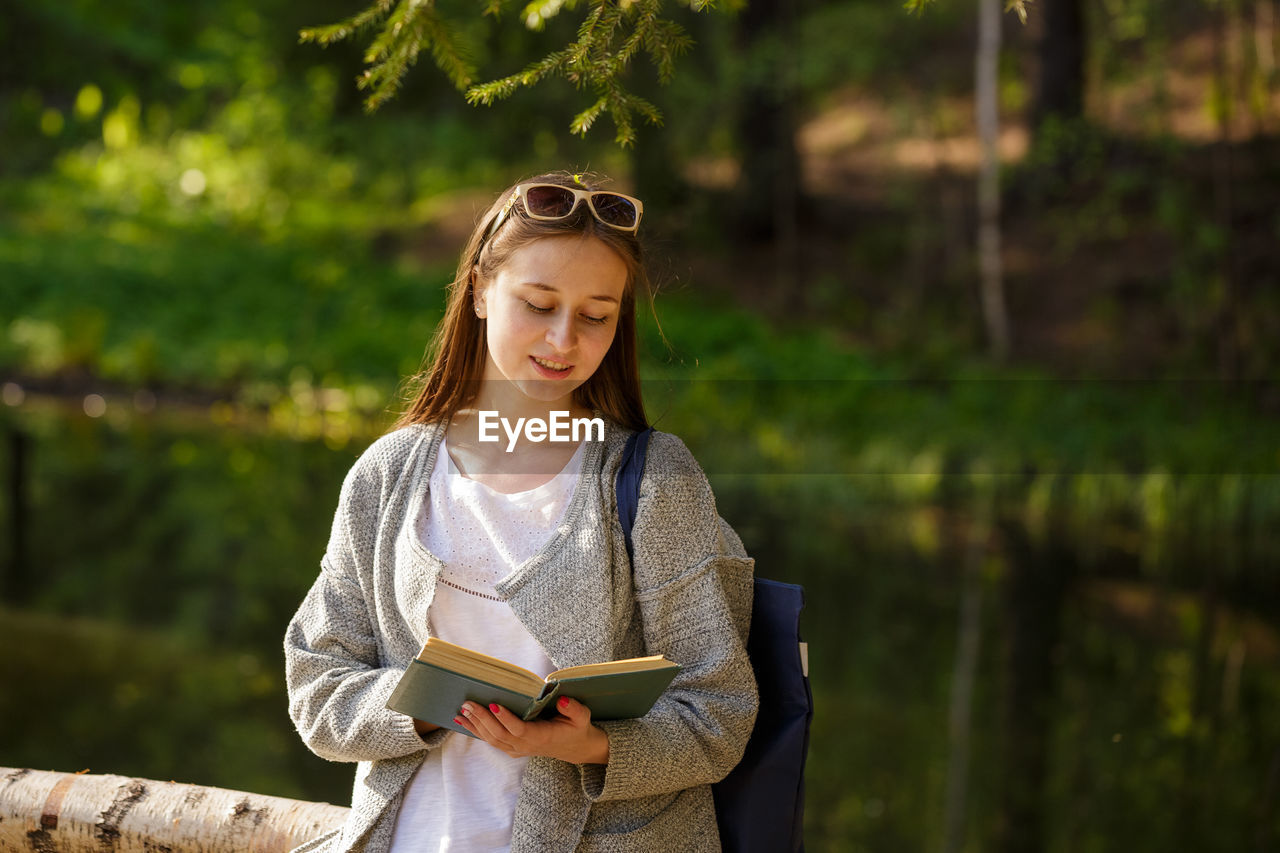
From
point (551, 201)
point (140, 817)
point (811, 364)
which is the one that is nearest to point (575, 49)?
point (551, 201)

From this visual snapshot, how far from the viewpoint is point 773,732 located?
1855mm

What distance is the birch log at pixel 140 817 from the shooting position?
2.23 metres

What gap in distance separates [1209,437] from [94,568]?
7.55 m

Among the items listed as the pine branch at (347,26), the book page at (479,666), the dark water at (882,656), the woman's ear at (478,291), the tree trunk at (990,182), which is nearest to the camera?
the book page at (479,666)

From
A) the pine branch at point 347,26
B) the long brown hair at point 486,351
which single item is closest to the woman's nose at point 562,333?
the long brown hair at point 486,351

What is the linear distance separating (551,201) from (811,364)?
10828mm

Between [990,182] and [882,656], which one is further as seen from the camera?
[990,182]

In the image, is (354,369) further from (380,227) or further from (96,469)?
(380,227)

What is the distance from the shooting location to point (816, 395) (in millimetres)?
11516

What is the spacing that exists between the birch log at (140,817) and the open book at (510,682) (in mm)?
699

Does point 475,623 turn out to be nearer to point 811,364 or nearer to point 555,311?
point 555,311

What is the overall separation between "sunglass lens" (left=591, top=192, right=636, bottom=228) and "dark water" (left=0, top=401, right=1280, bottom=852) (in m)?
2.81

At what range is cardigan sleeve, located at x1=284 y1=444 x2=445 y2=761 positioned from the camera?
1798mm

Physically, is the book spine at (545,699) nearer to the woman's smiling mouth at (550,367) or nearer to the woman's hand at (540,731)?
the woman's hand at (540,731)
